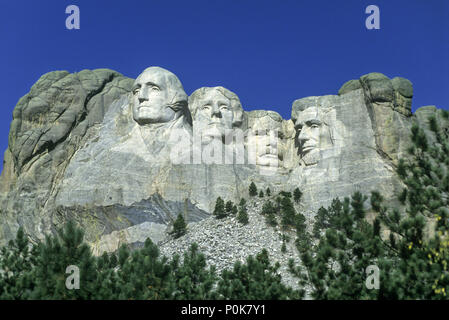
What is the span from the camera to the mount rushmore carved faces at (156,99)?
90.2 feet

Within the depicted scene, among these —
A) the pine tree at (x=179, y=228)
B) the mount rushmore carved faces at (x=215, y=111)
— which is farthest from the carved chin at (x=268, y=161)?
the pine tree at (x=179, y=228)

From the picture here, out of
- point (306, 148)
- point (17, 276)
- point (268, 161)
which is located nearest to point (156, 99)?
point (268, 161)

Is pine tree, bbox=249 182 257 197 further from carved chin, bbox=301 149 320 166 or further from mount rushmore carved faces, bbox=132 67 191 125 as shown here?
mount rushmore carved faces, bbox=132 67 191 125

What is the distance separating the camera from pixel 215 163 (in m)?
27.3

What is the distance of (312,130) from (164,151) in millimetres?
5364

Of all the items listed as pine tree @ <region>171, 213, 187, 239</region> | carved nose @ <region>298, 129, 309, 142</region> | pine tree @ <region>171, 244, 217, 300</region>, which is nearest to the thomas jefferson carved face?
carved nose @ <region>298, 129, 309, 142</region>

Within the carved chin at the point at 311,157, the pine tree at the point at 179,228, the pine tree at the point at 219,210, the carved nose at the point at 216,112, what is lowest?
the pine tree at the point at 179,228

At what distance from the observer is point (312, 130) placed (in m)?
28.6

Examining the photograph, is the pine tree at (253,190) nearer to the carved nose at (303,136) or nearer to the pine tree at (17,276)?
the carved nose at (303,136)

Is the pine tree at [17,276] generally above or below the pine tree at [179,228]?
below

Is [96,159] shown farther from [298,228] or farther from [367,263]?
[367,263]

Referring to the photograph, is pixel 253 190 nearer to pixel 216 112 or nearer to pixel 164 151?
pixel 164 151

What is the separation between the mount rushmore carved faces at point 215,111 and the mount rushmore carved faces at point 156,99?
1.29m
